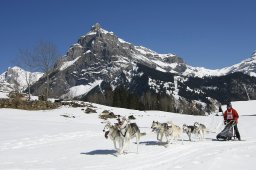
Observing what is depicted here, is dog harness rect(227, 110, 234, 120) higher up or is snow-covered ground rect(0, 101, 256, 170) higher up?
dog harness rect(227, 110, 234, 120)

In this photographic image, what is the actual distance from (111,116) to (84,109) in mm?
4057

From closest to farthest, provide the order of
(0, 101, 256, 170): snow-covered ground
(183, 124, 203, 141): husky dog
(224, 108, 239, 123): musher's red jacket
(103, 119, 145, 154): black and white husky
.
Answer: (0, 101, 256, 170): snow-covered ground
(103, 119, 145, 154): black and white husky
(183, 124, 203, 141): husky dog
(224, 108, 239, 123): musher's red jacket

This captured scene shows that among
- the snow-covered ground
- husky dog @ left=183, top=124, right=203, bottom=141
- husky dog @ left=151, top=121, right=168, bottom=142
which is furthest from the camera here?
husky dog @ left=183, top=124, right=203, bottom=141

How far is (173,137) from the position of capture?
20.0m

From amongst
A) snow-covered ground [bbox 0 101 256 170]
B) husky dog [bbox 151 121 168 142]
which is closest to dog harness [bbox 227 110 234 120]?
snow-covered ground [bbox 0 101 256 170]

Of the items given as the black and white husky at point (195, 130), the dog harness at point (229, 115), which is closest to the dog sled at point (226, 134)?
the dog harness at point (229, 115)

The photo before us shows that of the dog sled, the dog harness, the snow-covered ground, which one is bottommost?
the snow-covered ground

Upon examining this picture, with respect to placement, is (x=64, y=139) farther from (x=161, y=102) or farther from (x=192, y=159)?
(x=161, y=102)

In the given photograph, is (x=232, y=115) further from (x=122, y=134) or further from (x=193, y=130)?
(x=122, y=134)

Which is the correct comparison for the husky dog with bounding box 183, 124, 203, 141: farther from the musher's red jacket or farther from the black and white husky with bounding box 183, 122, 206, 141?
the musher's red jacket

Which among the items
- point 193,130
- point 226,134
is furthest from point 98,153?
point 226,134

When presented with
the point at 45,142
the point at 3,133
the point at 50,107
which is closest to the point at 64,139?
the point at 45,142

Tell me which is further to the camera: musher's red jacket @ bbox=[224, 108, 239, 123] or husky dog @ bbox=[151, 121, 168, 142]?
musher's red jacket @ bbox=[224, 108, 239, 123]

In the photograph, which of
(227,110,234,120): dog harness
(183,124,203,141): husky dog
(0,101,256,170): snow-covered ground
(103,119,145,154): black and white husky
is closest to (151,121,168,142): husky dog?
(0,101,256,170): snow-covered ground
